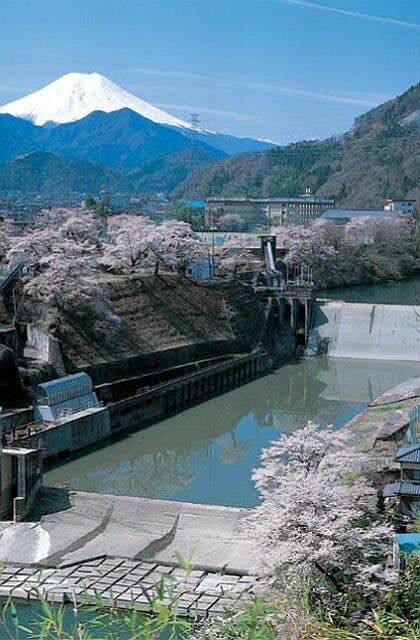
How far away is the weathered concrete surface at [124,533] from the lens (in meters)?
11.8

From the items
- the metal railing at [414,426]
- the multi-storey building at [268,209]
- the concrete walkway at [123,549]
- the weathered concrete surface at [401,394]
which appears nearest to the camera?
the concrete walkway at [123,549]

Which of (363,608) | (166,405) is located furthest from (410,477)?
(166,405)

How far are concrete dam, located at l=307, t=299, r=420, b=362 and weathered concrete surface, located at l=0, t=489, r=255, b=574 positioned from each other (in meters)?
17.6

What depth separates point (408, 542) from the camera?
9.31 metres

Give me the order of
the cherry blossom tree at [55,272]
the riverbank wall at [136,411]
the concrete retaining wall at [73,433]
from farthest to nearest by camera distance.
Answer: the cherry blossom tree at [55,272] → the riverbank wall at [136,411] → the concrete retaining wall at [73,433]

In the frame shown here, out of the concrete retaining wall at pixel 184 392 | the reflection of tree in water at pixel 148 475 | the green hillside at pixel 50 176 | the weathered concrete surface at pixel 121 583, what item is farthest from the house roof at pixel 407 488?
the green hillside at pixel 50 176

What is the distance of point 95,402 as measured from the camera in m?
19.8

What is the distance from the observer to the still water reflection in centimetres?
1664

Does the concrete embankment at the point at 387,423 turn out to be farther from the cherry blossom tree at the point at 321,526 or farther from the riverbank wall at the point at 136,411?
the riverbank wall at the point at 136,411

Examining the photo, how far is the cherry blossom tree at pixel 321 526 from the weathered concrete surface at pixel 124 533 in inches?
39.0

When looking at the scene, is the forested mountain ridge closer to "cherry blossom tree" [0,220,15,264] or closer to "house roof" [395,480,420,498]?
"cherry blossom tree" [0,220,15,264]

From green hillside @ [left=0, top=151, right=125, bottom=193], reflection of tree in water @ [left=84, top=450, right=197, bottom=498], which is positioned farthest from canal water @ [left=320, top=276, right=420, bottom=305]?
green hillside @ [left=0, top=151, right=125, bottom=193]

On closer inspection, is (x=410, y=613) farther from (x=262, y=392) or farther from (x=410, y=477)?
(x=262, y=392)

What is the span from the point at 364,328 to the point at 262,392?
707 cm
